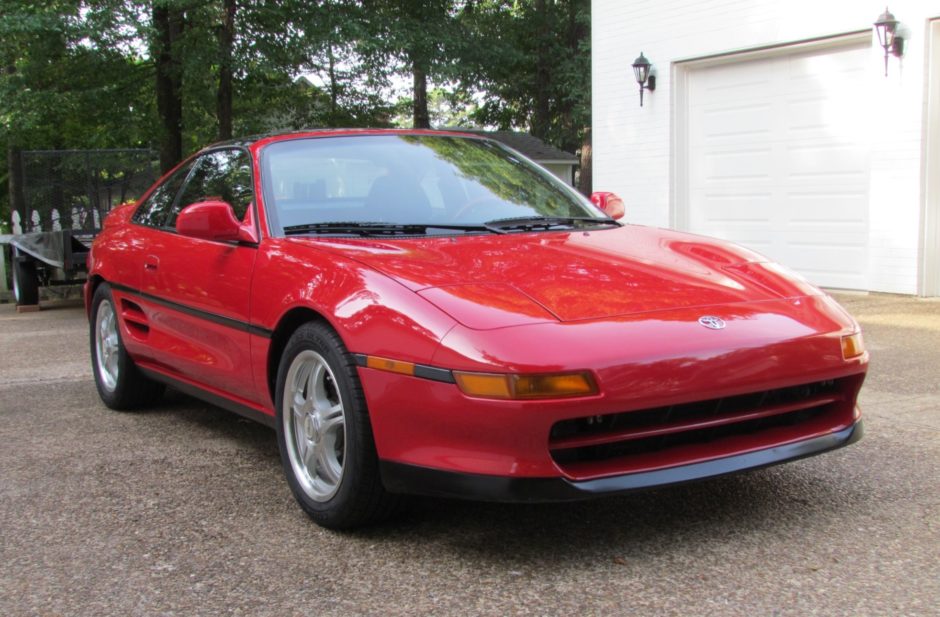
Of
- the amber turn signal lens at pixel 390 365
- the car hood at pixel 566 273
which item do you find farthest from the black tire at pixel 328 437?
the car hood at pixel 566 273

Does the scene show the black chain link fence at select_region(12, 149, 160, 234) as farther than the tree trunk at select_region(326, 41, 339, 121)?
No

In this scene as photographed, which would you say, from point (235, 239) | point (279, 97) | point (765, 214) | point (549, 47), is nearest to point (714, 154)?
point (765, 214)

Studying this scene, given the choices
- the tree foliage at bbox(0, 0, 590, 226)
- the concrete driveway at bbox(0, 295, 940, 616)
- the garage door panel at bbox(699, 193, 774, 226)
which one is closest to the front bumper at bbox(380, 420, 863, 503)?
the concrete driveway at bbox(0, 295, 940, 616)

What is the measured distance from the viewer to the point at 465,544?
10.3ft

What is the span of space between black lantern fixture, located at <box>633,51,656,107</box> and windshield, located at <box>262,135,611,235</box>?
309 inches

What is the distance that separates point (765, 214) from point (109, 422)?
790 cm

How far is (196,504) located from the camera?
365 centimetres

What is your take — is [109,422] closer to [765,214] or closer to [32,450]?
[32,450]

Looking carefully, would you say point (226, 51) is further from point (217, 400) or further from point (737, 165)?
point (217, 400)

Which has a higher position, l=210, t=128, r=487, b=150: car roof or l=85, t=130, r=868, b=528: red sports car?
l=210, t=128, r=487, b=150: car roof

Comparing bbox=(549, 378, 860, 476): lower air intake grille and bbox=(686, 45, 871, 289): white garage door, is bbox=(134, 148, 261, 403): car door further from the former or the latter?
bbox=(686, 45, 871, 289): white garage door

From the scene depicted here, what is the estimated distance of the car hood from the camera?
2969mm

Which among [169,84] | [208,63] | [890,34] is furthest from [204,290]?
[169,84]

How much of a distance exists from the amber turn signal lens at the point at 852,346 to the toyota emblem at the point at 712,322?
0.47 m
